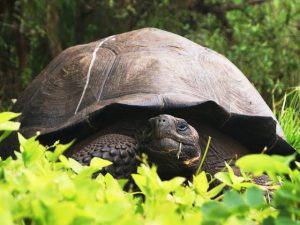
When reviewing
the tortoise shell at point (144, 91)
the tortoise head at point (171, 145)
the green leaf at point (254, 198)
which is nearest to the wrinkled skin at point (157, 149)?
the tortoise head at point (171, 145)

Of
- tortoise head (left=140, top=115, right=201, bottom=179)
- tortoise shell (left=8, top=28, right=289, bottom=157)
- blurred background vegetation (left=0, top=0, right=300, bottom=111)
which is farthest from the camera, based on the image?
blurred background vegetation (left=0, top=0, right=300, bottom=111)

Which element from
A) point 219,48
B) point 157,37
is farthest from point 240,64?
point 157,37

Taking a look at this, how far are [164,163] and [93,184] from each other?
1759mm

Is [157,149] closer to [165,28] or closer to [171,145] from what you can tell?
[171,145]

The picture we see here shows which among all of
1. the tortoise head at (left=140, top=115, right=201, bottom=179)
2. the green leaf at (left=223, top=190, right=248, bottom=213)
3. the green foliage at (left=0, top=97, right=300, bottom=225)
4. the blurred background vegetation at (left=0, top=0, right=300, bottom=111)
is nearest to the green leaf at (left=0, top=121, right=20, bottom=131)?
the green foliage at (left=0, top=97, right=300, bottom=225)

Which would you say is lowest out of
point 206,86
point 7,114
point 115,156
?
point 115,156

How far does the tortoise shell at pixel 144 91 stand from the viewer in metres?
2.93

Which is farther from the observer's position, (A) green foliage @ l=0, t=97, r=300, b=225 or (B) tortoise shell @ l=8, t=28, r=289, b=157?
(B) tortoise shell @ l=8, t=28, r=289, b=157

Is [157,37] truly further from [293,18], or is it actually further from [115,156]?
[293,18]

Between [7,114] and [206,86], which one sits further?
[206,86]

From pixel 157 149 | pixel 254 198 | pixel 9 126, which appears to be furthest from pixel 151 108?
pixel 254 198

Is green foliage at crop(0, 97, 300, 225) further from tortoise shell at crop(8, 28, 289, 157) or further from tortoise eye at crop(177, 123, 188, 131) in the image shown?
tortoise shell at crop(8, 28, 289, 157)

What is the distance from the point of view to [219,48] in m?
7.11

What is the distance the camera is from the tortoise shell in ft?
9.61
